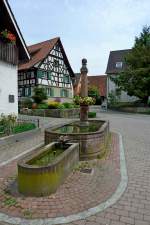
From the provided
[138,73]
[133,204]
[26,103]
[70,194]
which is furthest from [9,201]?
[138,73]

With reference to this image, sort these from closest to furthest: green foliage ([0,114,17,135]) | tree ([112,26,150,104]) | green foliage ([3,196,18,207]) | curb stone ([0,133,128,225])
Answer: curb stone ([0,133,128,225]), green foliage ([3,196,18,207]), green foliage ([0,114,17,135]), tree ([112,26,150,104])

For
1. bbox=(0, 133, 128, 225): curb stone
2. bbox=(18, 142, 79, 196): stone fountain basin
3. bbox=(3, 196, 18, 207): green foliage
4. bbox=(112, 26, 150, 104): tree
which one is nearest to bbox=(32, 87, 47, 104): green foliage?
bbox=(112, 26, 150, 104): tree

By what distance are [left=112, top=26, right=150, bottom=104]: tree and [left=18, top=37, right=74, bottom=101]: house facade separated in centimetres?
837

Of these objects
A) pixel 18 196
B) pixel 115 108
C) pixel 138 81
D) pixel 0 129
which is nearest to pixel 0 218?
pixel 18 196

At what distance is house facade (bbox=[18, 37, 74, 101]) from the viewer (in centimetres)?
3297

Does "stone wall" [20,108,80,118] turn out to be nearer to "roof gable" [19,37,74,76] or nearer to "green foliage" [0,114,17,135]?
"roof gable" [19,37,74,76]

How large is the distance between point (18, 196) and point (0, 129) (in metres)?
6.51

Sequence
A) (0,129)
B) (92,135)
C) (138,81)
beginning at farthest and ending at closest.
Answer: (138,81), (0,129), (92,135)

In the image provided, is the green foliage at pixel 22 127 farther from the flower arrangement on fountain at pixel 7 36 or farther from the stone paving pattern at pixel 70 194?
the flower arrangement on fountain at pixel 7 36

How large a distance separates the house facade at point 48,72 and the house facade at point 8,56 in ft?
58.2

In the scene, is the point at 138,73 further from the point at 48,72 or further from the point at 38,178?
the point at 38,178

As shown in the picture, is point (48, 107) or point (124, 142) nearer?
point (124, 142)

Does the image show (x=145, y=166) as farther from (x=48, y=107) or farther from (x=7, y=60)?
(x=48, y=107)

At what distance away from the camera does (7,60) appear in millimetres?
13859
